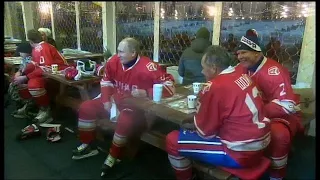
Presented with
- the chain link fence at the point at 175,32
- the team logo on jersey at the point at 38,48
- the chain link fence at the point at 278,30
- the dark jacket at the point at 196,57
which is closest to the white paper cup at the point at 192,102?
the dark jacket at the point at 196,57

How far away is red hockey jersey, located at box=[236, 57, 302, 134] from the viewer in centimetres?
153

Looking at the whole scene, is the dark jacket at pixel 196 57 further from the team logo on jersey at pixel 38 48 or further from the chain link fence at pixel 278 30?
the team logo on jersey at pixel 38 48

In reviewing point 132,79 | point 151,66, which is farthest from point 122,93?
point 151,66

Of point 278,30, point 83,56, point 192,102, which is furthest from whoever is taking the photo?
point 83,56

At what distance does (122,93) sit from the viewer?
192cm

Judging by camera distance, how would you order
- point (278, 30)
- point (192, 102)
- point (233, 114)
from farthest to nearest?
point (278, 30)
point (192, 102)
point (233, 114)

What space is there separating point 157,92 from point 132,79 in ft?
1.06

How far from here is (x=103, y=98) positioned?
1956 millimetres

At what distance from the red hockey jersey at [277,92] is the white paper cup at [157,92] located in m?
0.46

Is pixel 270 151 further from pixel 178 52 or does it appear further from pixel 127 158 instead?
pixel 178 52

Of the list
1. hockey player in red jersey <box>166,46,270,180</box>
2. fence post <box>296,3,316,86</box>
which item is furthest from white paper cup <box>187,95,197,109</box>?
fence post <box>296,3,316,86</box>

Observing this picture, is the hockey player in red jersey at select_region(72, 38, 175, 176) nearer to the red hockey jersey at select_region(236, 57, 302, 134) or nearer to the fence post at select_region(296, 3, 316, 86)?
the red hockey jersey at select_region(236, 57, 302, 134)

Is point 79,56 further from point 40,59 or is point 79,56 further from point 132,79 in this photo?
point 132,79

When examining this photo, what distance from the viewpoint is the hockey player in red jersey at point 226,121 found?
4.00ft
